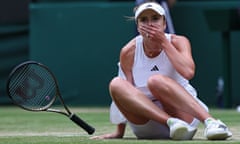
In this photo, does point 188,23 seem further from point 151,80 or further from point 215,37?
point 151,80

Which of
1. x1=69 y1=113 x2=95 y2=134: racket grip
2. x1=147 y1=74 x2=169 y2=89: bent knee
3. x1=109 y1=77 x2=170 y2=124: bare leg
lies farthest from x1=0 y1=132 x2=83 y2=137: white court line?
x1=147 y1=74 x2=169 y2=89: bent knee

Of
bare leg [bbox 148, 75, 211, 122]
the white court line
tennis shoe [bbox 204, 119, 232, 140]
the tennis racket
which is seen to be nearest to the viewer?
tennis shoe [bbox 204, 119, 232, 140]

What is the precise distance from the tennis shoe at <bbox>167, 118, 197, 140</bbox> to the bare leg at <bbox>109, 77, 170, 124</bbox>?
10cm

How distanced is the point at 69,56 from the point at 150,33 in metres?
6.58

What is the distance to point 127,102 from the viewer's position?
18.9ft

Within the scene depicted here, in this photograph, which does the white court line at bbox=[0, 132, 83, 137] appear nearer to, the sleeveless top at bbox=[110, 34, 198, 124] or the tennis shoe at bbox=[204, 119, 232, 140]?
the sleeveless top at bbox=[110, 34, 198, 124]

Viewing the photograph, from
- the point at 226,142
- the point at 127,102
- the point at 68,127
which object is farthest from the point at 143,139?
the point at 68,127

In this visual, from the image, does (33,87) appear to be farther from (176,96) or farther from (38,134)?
(176,96)

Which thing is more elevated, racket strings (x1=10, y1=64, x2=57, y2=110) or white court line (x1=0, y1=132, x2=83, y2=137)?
racket strings (x1=10, y1=64, x2=57, y2=110)

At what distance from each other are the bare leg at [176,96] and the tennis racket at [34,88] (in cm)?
66

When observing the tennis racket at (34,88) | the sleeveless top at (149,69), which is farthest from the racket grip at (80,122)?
the sleeveless top at (149,69)

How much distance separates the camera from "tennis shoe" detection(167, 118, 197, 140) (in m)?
5.58

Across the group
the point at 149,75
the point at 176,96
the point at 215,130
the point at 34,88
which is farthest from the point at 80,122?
the point at 215,130

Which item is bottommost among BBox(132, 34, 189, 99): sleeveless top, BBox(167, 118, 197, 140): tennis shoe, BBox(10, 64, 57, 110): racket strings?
BBox(167, 118, 197, 140): tennis shoe
